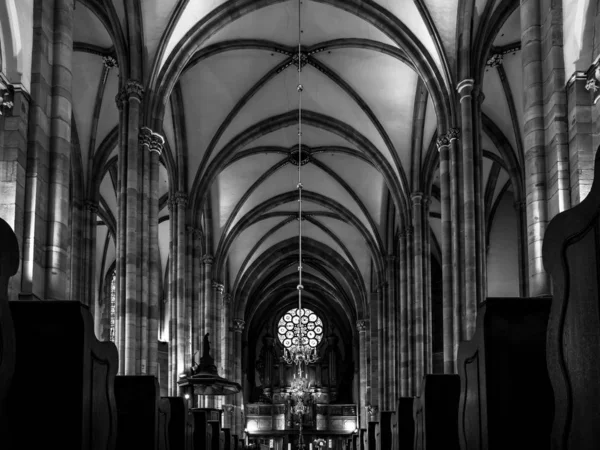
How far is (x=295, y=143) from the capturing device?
32.4m

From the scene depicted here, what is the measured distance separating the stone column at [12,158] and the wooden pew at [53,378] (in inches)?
155

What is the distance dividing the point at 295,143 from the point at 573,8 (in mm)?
21679

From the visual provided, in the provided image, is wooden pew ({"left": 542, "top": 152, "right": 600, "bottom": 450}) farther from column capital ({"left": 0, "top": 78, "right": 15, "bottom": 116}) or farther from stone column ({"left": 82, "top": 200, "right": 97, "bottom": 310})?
stone column ({"left": 82, "top": 200, "right": 97, "bottom": 310})

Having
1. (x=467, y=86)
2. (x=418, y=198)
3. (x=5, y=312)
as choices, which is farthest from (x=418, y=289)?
(x=5, y=312)

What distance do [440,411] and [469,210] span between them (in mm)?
8718

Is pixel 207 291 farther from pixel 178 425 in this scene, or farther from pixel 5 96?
pixel 5 96

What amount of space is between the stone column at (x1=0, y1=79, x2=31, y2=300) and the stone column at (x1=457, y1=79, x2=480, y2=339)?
36.2 ft

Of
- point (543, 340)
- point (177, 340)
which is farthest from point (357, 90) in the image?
point (543, 340)

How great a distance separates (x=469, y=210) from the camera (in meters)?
19.1

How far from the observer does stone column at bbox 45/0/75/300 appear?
1105 centimetres

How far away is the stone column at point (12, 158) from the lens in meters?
10.6

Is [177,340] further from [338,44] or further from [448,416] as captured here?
[448,416]

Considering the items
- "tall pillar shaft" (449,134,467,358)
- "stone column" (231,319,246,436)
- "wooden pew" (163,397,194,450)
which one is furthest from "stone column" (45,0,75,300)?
"stone column" (231,319,246,436)

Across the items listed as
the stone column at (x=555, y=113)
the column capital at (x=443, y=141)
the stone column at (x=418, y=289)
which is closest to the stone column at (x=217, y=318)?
the stone column at (x=418, y=289)
